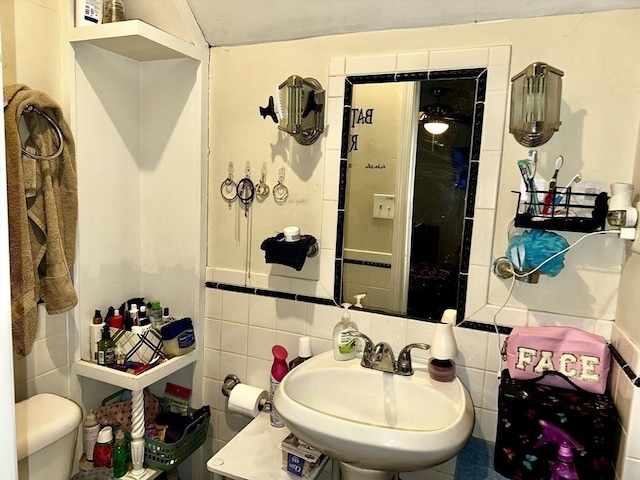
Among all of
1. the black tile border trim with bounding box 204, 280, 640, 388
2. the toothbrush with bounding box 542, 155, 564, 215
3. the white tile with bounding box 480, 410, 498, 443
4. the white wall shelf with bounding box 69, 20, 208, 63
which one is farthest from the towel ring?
the white tile with bounding box 480, 410, 498, 443

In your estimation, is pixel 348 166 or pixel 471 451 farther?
pixel 348 166

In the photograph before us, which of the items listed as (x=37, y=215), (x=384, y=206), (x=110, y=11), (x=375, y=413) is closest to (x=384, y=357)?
(x=375, y=413)

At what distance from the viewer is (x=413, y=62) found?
4.74 ft

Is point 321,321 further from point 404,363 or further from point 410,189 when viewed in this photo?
point 410,189

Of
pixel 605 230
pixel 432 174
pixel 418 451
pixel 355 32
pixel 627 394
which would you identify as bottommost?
pixel 418 451

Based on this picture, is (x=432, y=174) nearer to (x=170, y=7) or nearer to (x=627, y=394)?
(x=627, y=394)

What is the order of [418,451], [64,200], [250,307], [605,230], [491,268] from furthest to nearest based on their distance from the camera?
[250,307] < [64,200] < [491,268] < [605,230] < [418,451]

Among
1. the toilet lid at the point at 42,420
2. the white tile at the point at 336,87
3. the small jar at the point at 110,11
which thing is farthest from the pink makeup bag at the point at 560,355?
the small jar at the point at 110,11

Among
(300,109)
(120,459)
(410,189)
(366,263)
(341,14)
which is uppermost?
(341,14)

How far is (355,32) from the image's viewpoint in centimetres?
151

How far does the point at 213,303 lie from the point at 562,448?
125 cm

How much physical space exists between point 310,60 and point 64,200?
0.94 m

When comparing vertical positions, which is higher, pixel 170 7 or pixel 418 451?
pixel 170 7

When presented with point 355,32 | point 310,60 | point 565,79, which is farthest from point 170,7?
point 565,79
